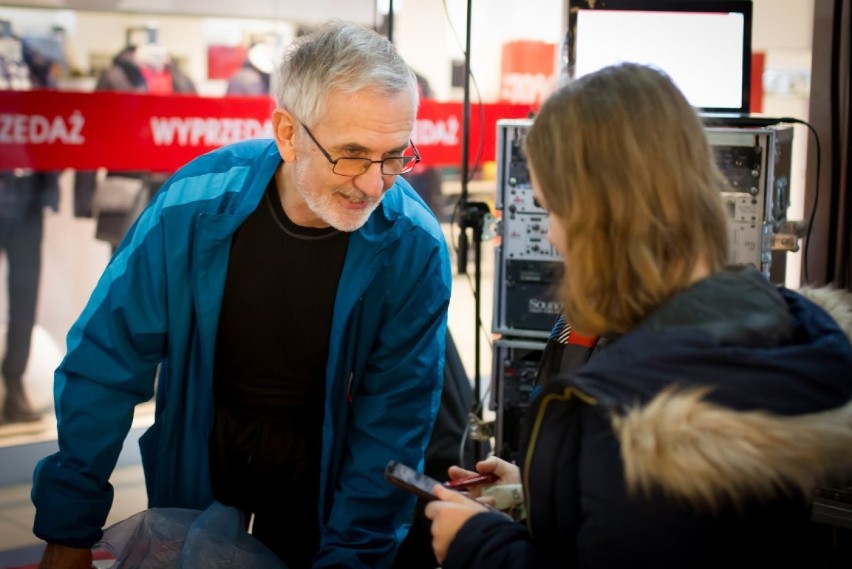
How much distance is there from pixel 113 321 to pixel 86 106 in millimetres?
2151

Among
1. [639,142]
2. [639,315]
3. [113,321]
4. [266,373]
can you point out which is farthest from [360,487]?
[639,142]

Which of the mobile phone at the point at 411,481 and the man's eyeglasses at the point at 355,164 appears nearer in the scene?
the mobile phone at the point at 411,481

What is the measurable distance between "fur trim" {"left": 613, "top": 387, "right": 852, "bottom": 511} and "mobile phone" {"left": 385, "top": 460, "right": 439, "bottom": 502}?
0.34m

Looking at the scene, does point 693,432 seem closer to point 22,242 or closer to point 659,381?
point 659,381

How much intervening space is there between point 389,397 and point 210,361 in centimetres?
33

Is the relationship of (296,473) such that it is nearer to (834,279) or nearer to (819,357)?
(819,357)

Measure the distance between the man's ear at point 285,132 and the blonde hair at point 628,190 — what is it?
2.29ft

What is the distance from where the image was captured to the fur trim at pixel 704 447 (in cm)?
97

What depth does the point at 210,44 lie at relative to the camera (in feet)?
12.8

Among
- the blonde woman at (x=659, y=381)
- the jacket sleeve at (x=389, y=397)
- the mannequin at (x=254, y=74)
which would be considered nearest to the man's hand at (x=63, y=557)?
the jacket sleeve at (x=389, y=397)

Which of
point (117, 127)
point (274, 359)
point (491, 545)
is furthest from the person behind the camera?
point (117, 127)

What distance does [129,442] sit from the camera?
12.6 feet

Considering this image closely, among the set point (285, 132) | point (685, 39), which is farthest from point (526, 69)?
point (285, 132)

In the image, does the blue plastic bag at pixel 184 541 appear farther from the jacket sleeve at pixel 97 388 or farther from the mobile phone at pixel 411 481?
the mobile phone at pixel 411 481
